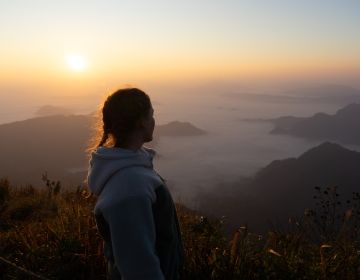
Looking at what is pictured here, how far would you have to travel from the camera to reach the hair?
2129 mm

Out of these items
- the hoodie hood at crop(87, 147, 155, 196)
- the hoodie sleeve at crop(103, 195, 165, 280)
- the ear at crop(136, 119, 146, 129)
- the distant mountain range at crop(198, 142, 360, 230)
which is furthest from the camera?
the distant mountain range at crop(198, 142, 360, 230)

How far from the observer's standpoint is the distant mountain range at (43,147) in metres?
140

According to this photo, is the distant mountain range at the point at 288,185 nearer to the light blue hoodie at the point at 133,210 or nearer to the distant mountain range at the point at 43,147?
the distant mountain range at the point at 43,147

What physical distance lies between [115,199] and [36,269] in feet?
8.90

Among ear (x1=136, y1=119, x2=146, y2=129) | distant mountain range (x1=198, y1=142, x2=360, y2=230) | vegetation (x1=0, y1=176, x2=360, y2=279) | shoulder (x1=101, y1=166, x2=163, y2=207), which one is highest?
ear (x1=136, y1=119, x2=146, y2=129)

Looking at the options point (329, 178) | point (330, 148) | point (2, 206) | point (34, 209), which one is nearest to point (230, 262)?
point (34, 209)

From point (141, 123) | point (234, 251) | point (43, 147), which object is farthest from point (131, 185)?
point (43, 147)

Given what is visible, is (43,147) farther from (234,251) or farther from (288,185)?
(234,251)

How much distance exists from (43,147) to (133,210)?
172639mm

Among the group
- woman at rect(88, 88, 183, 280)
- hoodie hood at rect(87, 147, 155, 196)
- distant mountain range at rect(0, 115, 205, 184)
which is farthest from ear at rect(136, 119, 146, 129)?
distant mountain range at rect(0, 115, 205, 184)

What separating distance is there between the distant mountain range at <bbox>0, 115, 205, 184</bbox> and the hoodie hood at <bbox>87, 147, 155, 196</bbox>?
408 ft

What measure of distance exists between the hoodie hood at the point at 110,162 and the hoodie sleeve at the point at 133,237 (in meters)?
0.20

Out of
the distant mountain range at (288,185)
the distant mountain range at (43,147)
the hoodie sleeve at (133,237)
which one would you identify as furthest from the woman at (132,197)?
the distant mountain range at (43,147)

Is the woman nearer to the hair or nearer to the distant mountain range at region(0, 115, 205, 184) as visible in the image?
the hair
